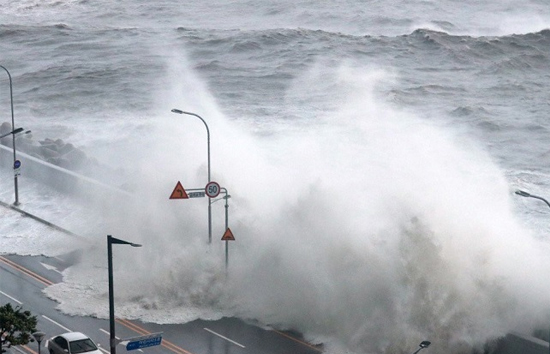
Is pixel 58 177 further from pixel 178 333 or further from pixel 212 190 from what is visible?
pixel 178 333

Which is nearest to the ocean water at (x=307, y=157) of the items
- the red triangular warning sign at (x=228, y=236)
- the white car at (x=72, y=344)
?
the red triangular warning sign at (x=228, y=236)

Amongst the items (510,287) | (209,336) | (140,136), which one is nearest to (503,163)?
(140,136)

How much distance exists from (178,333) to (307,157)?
28546 millimetres

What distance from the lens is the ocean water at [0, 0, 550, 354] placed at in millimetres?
30672

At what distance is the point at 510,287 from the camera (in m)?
29.9

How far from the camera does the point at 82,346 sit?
27391mm

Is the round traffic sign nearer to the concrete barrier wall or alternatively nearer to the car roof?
the concrete barrier wall

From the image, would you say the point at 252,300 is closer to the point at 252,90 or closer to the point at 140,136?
the point at 140,136

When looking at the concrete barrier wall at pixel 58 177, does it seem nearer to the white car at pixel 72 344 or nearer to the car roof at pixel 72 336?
the car roof at pixel 72 336

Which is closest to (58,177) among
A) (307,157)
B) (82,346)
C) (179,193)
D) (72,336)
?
(179,193)

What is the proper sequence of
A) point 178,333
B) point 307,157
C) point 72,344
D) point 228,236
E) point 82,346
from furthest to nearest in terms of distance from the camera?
1. point 307,157
2. point 228,236
3. point 178,333
4. point 82,346
5. point 72,344

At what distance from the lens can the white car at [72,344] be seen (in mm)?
27219

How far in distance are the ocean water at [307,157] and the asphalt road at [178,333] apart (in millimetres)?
650

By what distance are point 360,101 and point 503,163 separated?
687 inches
